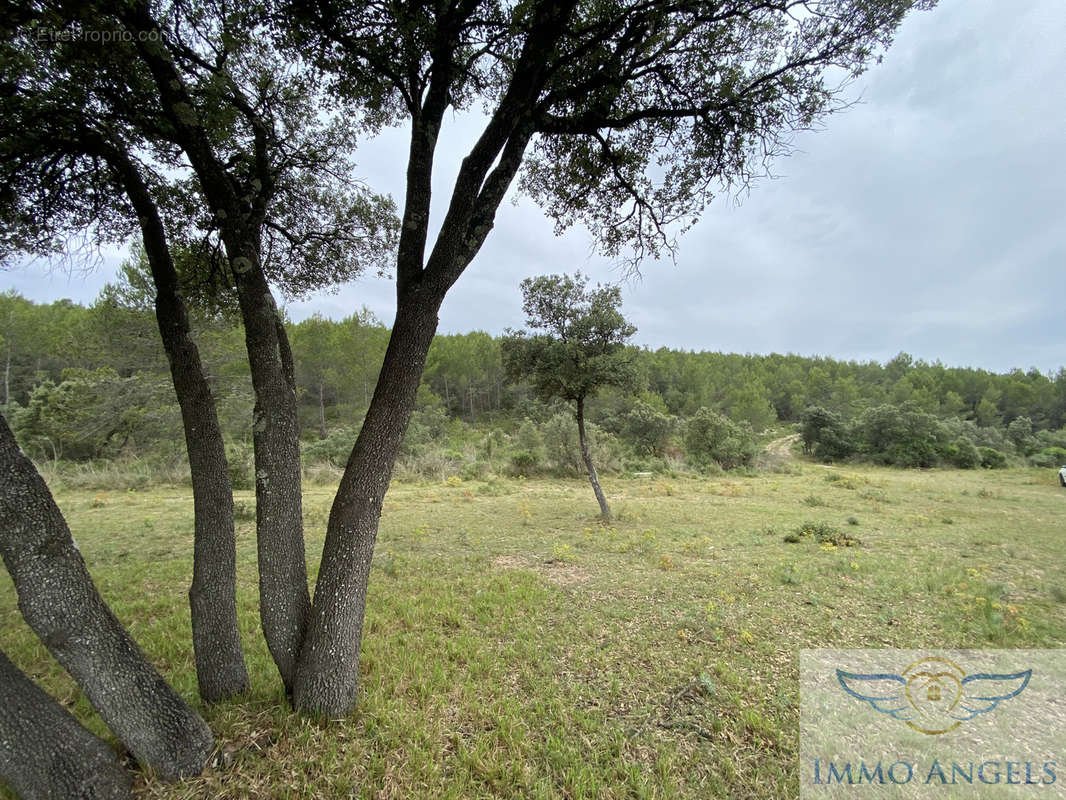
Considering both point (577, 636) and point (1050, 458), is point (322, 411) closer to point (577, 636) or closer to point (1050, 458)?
point (577, 636)

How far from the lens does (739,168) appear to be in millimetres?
3842

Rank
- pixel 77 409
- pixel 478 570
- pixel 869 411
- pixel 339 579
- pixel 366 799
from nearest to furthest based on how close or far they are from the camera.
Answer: pixel 366 799, pixel 339 579, pixel 478 570, pixel 77 409, pixel 869 411

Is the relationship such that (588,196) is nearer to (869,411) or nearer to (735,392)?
(869,411)

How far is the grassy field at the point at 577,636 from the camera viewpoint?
212cm

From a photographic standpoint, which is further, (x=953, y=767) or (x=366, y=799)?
(x=953, y=767)

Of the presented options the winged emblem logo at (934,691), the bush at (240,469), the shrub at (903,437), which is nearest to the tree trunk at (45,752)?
the winged emblem logo at (934,691)

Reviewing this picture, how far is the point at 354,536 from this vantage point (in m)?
2.37

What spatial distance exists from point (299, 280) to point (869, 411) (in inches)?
1495

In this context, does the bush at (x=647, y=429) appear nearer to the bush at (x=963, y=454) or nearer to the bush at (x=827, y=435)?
the bush at (x=827, y=435)

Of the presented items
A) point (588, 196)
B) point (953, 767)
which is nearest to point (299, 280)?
point (588, 196)

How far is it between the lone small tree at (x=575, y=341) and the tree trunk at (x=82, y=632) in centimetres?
755

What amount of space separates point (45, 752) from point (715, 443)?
2375 cm

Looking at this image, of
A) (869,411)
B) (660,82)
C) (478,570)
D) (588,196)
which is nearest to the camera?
(660,82)

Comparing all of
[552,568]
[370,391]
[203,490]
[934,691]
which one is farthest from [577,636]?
[370,391]
